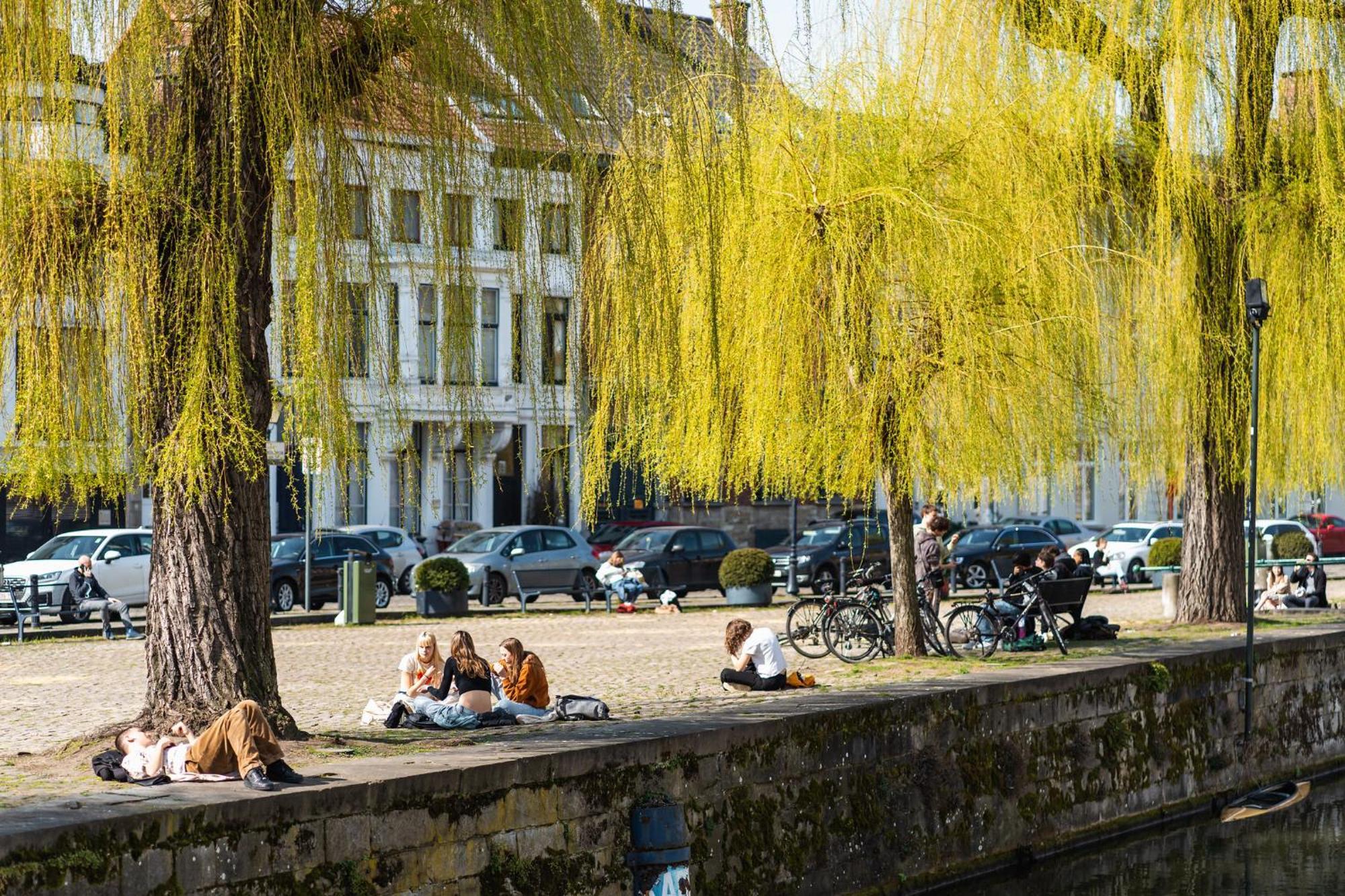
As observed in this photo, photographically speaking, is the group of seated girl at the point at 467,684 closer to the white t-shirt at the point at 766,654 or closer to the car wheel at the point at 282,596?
the white t-shirt at the point at 766,654

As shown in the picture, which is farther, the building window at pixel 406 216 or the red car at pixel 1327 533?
the red car at pixel 1327 533

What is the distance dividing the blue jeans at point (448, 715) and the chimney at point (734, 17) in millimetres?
4500

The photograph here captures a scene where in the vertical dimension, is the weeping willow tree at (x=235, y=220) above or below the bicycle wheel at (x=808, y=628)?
above

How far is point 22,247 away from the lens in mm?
9102

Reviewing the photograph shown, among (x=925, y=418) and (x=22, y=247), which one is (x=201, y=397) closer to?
(x=22, y=247)

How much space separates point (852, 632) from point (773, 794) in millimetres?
7408

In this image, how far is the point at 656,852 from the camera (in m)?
9.81

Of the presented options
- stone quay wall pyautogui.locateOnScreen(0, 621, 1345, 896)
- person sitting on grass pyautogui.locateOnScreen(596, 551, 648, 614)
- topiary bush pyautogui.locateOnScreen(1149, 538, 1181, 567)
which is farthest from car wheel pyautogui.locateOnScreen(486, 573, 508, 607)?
stone quay wall pyautogui.locateOnScreen(0, 621, 1345, 896)

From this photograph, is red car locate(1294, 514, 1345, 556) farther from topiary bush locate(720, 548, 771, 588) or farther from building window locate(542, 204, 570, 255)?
building window locate(542, 204, 570, 255)

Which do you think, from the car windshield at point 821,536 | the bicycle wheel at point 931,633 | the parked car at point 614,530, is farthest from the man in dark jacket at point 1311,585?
the parked car at point 614,530

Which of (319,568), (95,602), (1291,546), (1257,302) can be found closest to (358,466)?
(1257,302)

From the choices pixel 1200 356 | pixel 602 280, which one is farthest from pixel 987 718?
pixel 1200 356

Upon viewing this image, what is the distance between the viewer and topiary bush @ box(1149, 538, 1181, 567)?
37.1 meters

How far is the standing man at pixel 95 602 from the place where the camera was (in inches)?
949
